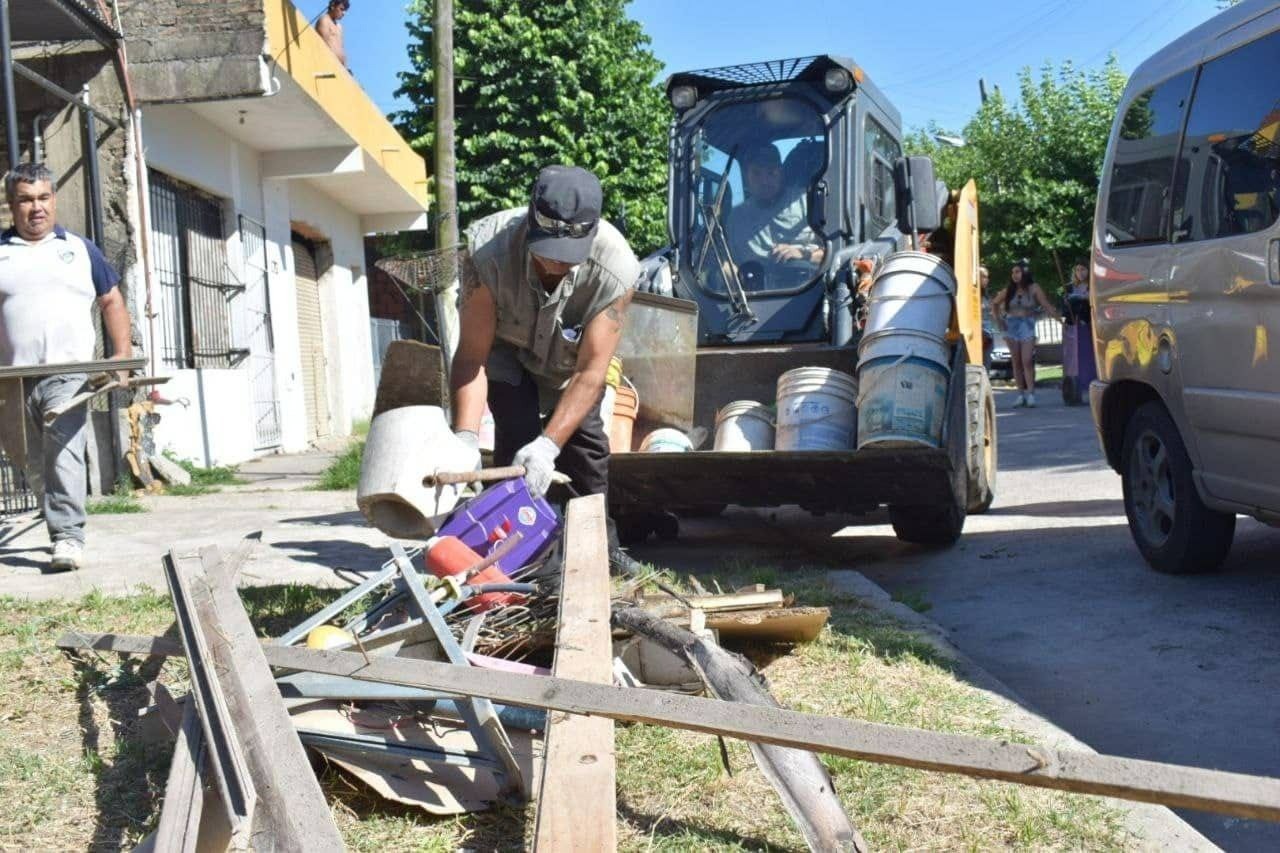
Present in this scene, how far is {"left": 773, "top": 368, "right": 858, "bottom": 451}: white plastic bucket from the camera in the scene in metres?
6.32

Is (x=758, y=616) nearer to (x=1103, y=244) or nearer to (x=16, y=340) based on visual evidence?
(x=1103, y=244)

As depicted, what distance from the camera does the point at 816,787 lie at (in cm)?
265

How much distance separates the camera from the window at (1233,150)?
4.66m

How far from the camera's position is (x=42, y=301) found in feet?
20.4

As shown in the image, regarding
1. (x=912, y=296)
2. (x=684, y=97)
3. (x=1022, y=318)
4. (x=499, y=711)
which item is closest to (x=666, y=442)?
(x=912, y=296)

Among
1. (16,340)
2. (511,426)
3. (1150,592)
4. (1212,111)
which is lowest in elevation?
(1150,592)

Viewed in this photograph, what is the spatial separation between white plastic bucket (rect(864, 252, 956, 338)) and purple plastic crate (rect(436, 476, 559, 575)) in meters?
2.56

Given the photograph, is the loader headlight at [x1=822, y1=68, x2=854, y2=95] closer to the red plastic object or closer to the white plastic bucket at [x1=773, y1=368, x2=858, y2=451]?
the white plastic bucket at [x1=773, y1=368, x2=858, y2=451]

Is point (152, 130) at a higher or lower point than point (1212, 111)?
higher

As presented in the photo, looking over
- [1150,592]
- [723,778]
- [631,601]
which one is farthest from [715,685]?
[1150,592]

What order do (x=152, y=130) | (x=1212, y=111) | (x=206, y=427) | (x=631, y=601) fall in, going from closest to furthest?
(x=631, y=601), (x=1212, y=111), (x=152, y=130), (x=206, y=427)

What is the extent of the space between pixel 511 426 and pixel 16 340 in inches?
102

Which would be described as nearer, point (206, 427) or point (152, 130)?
point (152, 130)

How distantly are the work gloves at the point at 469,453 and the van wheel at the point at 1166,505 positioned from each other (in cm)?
292
